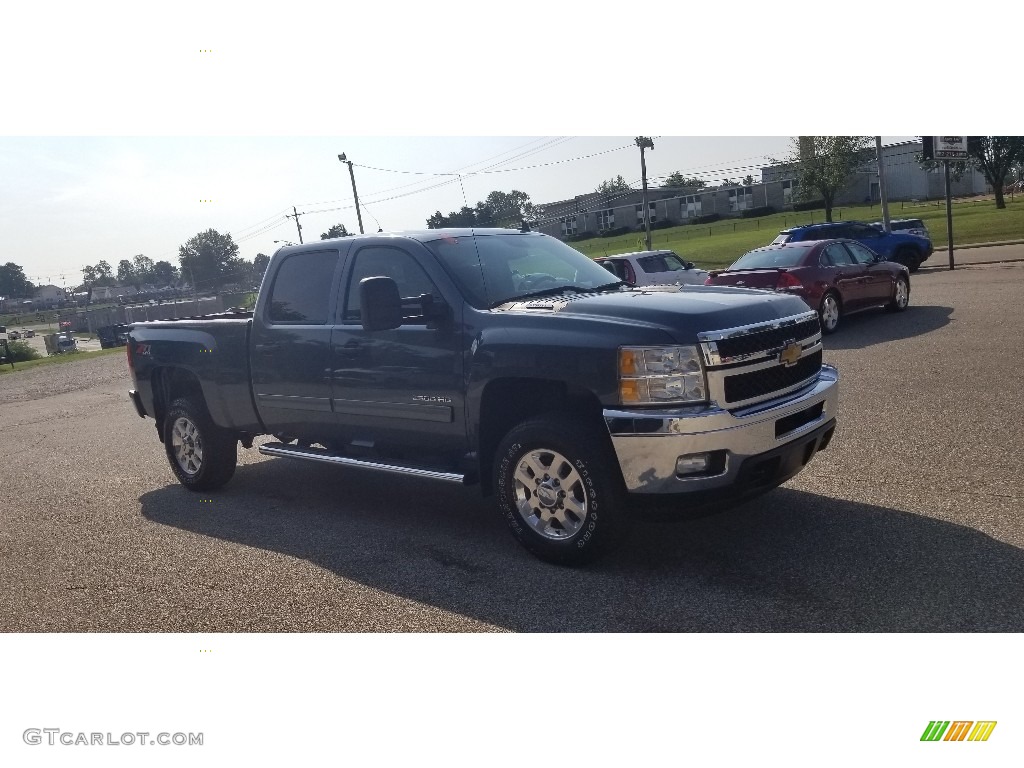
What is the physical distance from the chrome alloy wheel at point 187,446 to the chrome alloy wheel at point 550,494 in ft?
11.9

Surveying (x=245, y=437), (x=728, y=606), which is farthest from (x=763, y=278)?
(x=728, y=606)

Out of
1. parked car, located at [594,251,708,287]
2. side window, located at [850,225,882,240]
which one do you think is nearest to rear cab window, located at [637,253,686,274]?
parked car, located at [594,251,708,287]

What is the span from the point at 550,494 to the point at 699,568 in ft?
3.01

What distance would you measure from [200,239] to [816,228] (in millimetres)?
17584

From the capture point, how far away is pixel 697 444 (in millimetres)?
4430

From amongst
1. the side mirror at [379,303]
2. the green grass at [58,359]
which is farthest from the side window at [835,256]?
the green grass at [58,359]

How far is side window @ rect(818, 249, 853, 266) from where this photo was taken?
46.1 feet

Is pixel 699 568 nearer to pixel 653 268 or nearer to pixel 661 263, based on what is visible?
pixel 653 268

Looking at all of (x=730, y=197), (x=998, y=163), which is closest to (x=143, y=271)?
(x=730, y=197)

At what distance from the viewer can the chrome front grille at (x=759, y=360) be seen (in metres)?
4.52

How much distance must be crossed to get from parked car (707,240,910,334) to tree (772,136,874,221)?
24.3 metres

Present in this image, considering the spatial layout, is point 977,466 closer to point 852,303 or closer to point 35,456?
point 852,303

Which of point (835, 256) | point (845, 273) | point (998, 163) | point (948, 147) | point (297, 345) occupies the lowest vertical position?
point (845, 273)

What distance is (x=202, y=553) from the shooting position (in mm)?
5906
